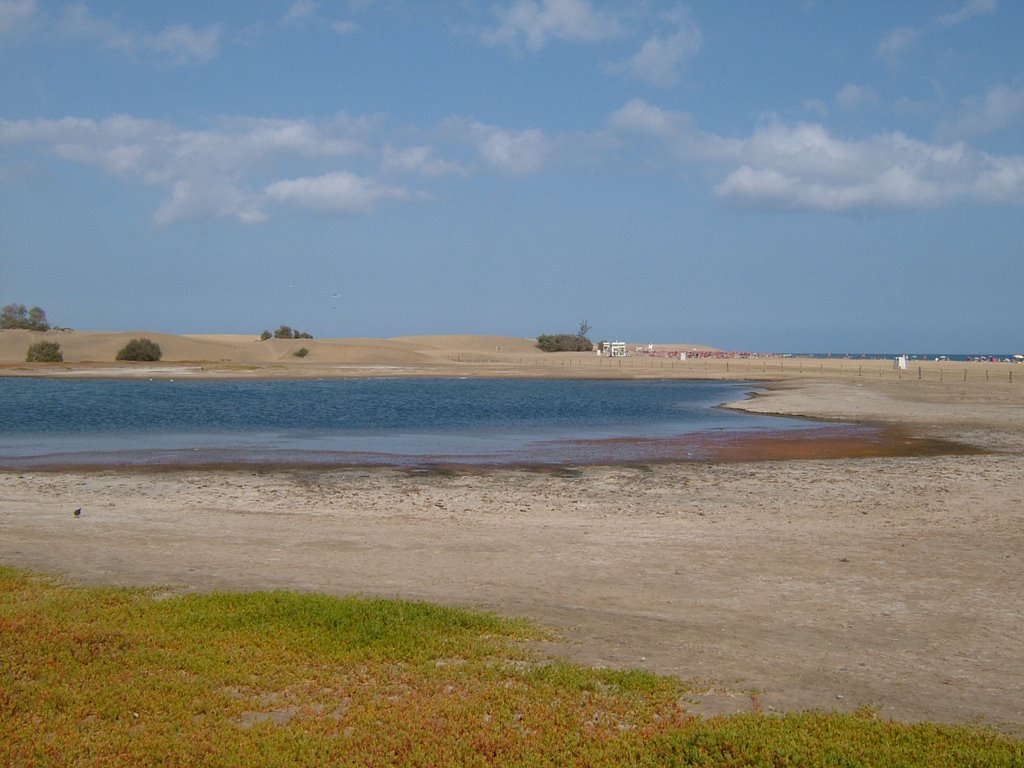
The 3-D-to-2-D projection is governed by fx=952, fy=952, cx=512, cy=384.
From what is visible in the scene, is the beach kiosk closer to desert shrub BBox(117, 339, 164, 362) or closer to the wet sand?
desert shrub BBox(117, 339, 164, 362)

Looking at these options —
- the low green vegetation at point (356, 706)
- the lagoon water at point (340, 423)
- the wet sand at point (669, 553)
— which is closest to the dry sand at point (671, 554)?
the wet sand at point (669, 553)

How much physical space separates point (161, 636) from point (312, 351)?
107 meters

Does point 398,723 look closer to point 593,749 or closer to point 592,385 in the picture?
point 593,749

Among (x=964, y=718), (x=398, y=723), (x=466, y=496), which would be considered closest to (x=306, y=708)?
(x=398, y=723)


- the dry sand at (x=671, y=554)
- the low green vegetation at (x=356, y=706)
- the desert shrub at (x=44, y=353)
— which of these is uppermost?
the desert shrub at (x=44, y=353)

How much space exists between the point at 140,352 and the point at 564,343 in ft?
219

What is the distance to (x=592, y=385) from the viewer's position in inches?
2689

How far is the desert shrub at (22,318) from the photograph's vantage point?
126375mm

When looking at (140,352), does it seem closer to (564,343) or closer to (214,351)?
(214,351)

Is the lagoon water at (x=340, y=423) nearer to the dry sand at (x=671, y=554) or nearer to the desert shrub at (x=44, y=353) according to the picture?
the dry sand at (x=671, y=554)

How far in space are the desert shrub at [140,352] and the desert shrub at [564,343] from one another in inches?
2473

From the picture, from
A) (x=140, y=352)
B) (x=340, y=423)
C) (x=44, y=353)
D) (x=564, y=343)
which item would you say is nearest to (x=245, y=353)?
(x=140, y=352)

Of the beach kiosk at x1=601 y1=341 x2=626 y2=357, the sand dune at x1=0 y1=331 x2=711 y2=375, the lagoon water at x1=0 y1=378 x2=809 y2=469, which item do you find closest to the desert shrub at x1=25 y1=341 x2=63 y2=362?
the sand dune at x1=0 y1=331 x2=711 y2=375

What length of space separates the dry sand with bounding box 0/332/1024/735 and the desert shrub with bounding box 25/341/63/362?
7922cm
